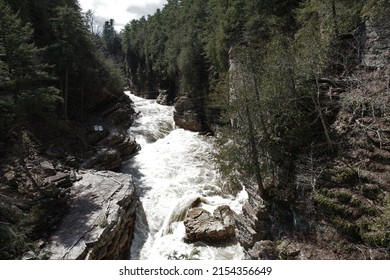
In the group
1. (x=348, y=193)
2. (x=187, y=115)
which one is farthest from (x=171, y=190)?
(x=187, y=115)

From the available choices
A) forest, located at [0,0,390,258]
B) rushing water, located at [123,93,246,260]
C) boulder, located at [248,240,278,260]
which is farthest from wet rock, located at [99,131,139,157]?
boulder, located at [248,240,278,260]

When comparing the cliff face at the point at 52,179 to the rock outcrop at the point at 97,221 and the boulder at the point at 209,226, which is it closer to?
the rock outcrop at the point at 97,221

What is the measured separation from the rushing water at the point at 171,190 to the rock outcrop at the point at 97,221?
1.23 m

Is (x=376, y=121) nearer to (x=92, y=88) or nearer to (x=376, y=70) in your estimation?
(x=376, y=70)

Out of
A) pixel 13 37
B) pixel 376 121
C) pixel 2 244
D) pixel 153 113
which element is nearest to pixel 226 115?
pixel 376 121

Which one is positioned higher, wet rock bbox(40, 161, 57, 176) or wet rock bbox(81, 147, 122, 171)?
wet rock bbox(40, 161, 57, 176)

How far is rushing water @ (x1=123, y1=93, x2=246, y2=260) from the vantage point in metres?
13.7

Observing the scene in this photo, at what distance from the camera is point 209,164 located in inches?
863

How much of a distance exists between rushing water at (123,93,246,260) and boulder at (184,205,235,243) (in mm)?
443

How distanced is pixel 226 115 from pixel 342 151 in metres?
5.56

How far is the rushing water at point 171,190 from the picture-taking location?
44.9ft

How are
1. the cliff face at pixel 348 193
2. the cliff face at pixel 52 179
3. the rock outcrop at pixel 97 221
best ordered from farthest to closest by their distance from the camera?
the rock outcrop at pixel 97 221 → the cliff face at pixel 52 179 → the cliff face at pixel 348 193

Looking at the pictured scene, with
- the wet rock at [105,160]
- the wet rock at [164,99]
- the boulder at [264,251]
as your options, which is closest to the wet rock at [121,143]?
the wet rock at [105,160]

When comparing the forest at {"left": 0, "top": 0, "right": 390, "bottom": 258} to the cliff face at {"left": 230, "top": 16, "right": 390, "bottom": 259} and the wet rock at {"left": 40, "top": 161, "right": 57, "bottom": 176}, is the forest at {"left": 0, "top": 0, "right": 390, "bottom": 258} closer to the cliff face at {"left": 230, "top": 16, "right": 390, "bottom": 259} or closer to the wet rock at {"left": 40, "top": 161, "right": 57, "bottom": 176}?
the cliff face at {"left": 230, "top": 16, "right": 390, "bottom": 259}
